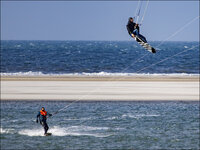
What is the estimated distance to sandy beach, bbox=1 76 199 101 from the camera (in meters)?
45.4

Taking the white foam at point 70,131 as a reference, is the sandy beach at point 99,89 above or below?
above

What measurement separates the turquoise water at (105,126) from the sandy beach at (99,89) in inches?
95.5

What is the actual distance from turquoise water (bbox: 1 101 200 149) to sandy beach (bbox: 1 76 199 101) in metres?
2.42

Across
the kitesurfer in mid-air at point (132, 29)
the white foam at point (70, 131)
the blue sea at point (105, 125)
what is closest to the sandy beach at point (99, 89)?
the blue sea at point (105, 125)

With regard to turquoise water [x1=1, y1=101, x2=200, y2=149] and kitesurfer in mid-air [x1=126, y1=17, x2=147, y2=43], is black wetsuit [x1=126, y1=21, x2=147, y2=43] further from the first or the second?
turquoise water [x1=1, y1=101, x2=200, y2=149]

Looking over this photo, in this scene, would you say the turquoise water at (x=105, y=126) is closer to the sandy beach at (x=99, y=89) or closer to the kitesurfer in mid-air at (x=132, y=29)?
the sandy beach at (x=99, y=89)

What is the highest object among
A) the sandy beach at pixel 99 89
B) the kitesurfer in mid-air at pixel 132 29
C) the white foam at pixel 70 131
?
the sandy beach at pixel 99 89

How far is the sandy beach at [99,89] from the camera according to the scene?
4538 centimetres

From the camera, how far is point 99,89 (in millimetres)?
49875

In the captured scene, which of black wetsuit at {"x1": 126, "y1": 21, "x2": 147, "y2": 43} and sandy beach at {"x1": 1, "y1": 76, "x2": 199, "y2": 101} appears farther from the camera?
sandy beach at {"x1": 1, "y1": 76, "x2": 199, "y2": 101}

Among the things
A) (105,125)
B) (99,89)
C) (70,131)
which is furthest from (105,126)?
(99,89)

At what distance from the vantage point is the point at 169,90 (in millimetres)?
49406

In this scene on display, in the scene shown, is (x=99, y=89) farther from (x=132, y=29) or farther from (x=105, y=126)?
(x=132, y=29)

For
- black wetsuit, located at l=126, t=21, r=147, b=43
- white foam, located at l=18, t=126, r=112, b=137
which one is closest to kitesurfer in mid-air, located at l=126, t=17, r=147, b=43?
black wetsuit, located at l=126, t=21, r=147, b=43
